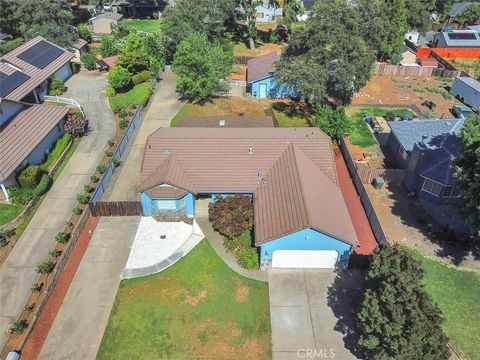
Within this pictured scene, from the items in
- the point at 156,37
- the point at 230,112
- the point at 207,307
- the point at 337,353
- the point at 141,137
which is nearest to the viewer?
the point at 337,353

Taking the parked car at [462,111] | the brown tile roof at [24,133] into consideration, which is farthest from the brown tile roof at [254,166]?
the parked car at [462,111]

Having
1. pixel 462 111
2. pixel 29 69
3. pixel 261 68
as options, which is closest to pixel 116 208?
pixel 29 69

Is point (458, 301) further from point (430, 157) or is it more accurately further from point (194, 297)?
point (194, 297)

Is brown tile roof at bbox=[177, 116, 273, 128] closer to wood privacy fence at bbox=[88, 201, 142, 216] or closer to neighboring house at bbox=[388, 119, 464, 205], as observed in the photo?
wood privacy fence at bbox=[88, 201, 142, 216]

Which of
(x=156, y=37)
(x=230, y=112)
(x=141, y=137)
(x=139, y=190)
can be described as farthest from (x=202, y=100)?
(x=139, y=190)

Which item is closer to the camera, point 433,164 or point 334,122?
point 433,164

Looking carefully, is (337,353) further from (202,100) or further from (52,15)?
(52,15)
